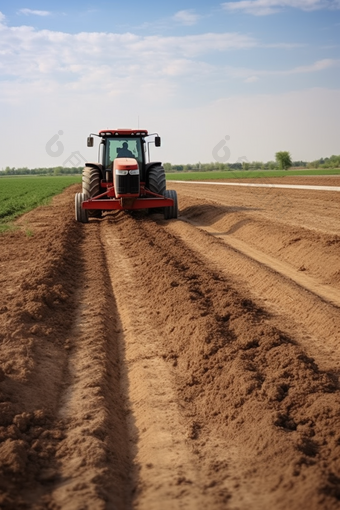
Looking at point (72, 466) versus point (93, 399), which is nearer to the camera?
point (72, 466)

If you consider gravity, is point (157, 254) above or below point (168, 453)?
above

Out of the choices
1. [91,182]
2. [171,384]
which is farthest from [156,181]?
[171,384]

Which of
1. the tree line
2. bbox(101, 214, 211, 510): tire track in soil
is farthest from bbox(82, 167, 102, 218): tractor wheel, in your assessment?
the tree line

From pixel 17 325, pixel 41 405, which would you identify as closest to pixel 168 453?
pixel 41 405

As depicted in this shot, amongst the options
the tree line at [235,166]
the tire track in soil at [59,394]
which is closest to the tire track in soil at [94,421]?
the tire track in soil at [59,394]

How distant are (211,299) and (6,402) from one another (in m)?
3.55

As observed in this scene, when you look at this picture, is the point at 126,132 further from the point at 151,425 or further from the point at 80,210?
the point at 151,425

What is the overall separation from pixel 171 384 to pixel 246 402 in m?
0.91

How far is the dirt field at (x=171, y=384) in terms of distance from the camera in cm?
339

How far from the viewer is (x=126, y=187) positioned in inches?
598

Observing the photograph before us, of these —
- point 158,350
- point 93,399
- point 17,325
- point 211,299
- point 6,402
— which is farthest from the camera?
point 211,299

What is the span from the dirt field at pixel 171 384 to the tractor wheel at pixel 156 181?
6.33 metres

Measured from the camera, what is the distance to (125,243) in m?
13.2

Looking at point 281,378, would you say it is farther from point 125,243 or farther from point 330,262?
point 125,243
